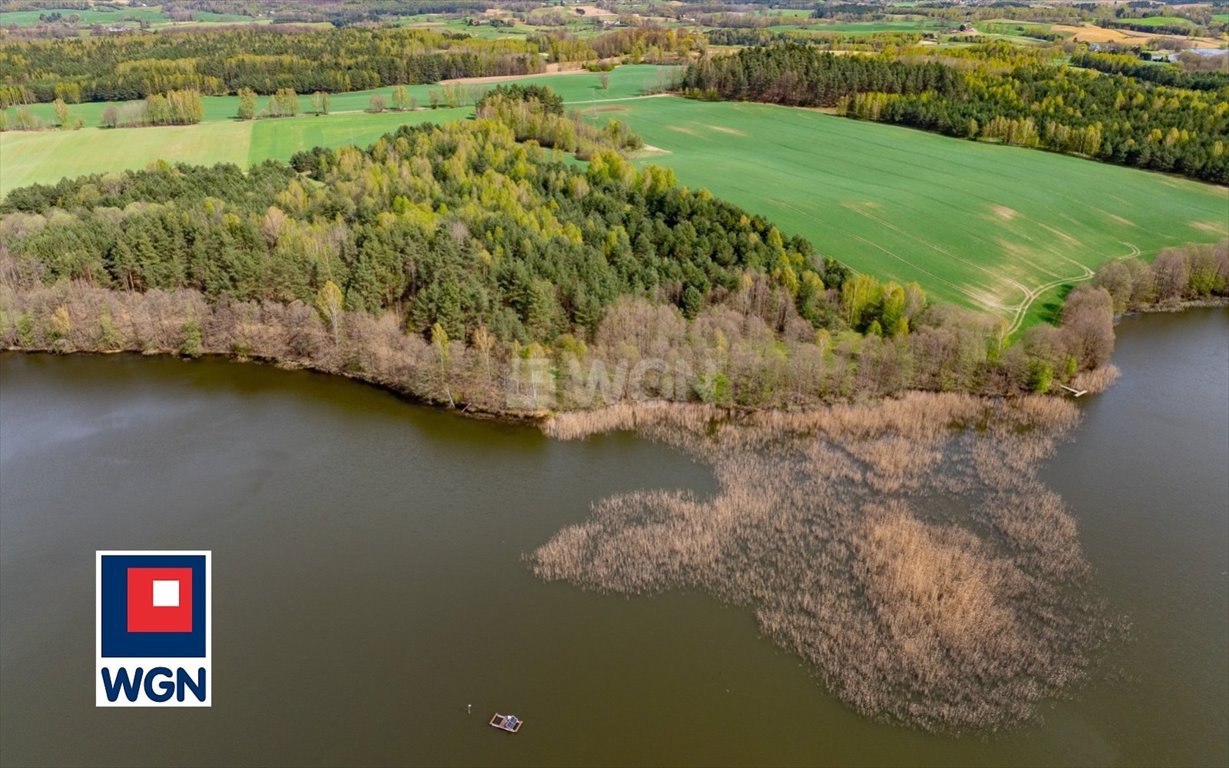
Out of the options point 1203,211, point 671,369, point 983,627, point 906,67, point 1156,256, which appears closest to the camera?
point 983,627

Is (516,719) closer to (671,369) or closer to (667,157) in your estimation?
(671,369)

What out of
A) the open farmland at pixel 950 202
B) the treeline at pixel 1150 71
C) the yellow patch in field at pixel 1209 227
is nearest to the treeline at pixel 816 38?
the treeline at pixel 1150 71

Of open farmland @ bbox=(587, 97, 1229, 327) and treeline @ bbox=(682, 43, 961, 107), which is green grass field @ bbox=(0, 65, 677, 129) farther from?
open farmland @ bbox=(587, 97, 1229, 327)

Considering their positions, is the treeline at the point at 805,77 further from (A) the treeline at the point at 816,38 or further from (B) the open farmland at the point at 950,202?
(A) the treeline at the point at 816,38

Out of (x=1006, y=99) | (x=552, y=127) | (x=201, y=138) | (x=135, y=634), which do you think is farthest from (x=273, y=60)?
(x=135, y=634)

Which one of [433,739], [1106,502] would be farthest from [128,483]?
[1106,502]

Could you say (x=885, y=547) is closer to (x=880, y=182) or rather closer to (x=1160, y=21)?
(x=880, y=182)

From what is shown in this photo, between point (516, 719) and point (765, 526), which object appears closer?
point (516, 719)
